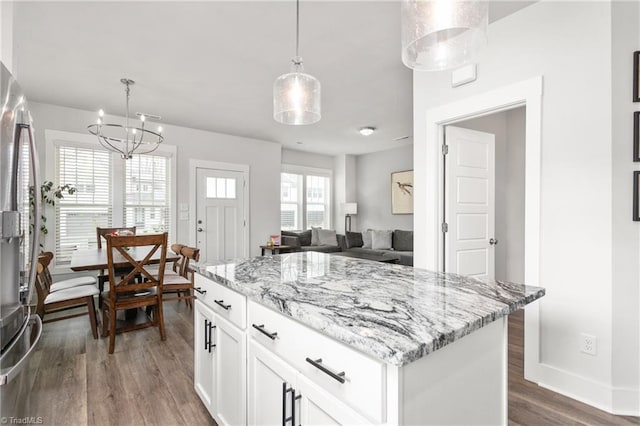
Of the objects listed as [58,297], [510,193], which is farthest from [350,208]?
[58,297]

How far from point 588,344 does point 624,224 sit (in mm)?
757

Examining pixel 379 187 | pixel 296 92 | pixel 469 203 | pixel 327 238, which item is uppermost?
pixel 296 92

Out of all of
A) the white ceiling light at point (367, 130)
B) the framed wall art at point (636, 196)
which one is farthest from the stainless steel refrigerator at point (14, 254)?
the white ceiling light at point (367, 130)

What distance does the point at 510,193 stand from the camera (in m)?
4.06

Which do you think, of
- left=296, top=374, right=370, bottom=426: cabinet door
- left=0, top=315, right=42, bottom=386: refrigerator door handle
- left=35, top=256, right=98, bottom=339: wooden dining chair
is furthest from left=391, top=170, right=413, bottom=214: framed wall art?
left=0, top=315, right=42, bottom=386: refrigerator door handle

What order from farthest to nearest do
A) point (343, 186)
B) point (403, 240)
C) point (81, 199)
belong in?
point (343, 186) < point (403, 240) < point (81, 199)

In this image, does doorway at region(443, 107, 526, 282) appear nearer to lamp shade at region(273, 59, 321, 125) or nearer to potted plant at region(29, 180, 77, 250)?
lamp shade at region(273, 59, 321, 125)

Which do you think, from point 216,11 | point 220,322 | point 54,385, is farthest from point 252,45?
point 54,385

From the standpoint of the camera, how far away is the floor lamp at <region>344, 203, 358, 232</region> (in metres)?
7.30

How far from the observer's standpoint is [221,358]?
1.58 m

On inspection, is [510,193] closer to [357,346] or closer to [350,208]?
[350,208]

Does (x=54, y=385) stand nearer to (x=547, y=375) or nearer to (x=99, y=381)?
(x=99, y=381)

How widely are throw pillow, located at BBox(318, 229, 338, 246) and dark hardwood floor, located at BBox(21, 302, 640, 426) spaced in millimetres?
3993

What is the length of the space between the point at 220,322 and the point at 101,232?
348cm
